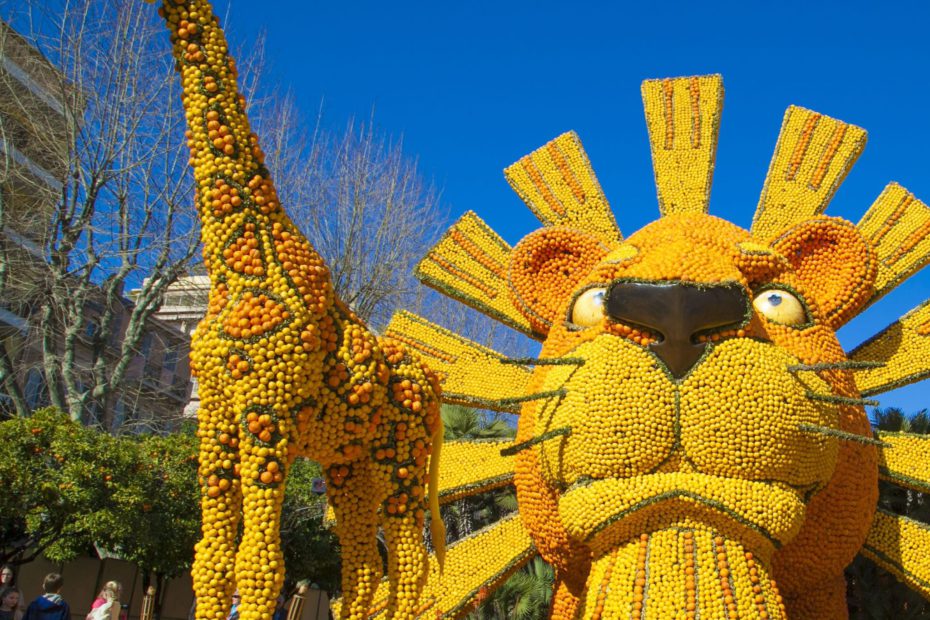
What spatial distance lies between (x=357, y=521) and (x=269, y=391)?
32.5 inches

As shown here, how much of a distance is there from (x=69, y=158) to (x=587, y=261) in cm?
722

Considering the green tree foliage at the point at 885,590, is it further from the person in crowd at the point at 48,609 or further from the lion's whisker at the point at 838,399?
the person in crowd at the point at 48,609

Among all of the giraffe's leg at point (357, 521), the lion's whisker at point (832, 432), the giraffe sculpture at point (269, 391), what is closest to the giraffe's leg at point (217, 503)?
the giraffe sculpture at point (269, 391)

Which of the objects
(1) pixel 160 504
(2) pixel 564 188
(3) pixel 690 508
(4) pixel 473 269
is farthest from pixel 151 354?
(3) pixel 690 508

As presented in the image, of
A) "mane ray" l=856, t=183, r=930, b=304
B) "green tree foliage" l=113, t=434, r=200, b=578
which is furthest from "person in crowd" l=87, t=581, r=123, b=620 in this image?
"mane ray" l=856, t=183, r=930, b=304

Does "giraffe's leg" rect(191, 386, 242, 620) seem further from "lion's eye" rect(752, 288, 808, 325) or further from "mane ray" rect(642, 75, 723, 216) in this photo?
"mane ray" rect(642, 75, 723, 216)

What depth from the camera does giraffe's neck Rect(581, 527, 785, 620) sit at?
3947mm

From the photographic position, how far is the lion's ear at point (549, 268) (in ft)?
18.1

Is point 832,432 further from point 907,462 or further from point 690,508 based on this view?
point 907,462

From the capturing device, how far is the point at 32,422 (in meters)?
7.88

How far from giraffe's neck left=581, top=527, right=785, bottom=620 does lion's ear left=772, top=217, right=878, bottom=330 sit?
1716mm

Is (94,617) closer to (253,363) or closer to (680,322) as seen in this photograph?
(253,363)

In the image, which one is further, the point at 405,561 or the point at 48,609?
the point at 48,609

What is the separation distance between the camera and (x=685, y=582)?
4000 mm
